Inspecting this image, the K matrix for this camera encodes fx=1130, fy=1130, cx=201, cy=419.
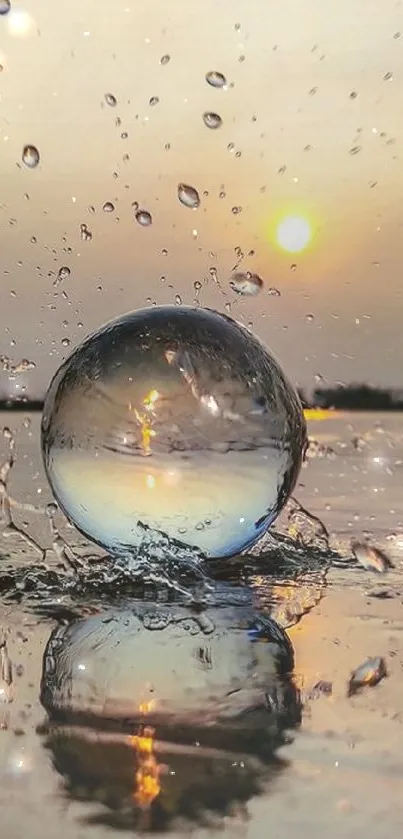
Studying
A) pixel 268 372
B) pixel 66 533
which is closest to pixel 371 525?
pixel 66 533

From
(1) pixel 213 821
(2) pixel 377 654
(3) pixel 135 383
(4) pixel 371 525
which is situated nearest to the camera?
(1) pixel 213 821

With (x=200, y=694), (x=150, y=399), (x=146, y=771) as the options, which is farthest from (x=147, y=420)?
(x=146, y=771)

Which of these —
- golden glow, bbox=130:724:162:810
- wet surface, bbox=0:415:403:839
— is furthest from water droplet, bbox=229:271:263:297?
golden glow, bbox=130:724:162:810

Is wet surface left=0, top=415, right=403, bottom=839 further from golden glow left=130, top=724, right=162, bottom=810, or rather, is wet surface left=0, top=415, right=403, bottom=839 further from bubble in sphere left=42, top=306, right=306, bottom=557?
bubble in sphere left=42, top=306, right=306, bottom=557

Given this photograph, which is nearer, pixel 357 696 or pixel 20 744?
pixel 20 744

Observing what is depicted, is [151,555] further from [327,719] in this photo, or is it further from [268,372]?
[327,719]

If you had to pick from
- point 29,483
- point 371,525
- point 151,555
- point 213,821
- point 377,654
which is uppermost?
point 213,821

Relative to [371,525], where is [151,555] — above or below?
above

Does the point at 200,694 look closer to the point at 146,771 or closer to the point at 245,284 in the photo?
the point at 146,771
